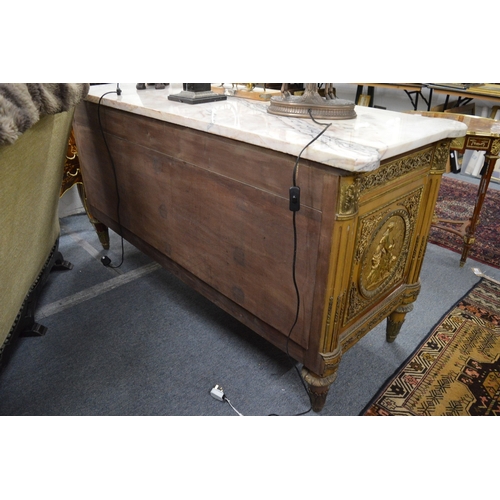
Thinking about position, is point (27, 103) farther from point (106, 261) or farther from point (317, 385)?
point (106, 261)

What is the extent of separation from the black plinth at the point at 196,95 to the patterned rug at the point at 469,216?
1597 mm

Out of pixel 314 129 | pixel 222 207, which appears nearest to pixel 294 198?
pixel 314 129

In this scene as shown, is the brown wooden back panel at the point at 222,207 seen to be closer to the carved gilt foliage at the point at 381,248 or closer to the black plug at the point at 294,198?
the black plug at the point at 294,198

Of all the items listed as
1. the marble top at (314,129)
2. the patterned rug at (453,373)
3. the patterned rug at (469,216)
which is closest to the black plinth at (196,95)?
the marble top at (314,129)

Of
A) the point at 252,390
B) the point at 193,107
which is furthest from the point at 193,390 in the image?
the point at 193,107

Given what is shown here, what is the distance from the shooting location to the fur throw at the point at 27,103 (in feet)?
2.73

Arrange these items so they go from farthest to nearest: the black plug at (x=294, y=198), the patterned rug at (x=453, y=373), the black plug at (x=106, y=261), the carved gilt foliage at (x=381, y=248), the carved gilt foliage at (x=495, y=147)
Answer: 1. the black plug at (x=106, y=261)
2. the carved gilt foliage at (x=495, y=147)
3. the patterned rug at (x=453, y=373)
4. the carved gilt foliage at (x=381, y=248)
5. the black plug at (x=294, y=198)

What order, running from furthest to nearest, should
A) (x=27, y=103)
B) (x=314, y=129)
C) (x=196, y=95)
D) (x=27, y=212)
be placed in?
(x=196, y=95)
(x=27, y=212)
(x=314, y=129)
(x=27, y=103)

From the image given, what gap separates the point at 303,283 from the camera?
3.50 feet

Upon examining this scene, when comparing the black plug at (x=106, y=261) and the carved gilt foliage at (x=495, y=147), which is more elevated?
the carved gilt foliage at (x=495, y=147)

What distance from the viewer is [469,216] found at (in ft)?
8.47

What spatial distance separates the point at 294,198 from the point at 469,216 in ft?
6.81

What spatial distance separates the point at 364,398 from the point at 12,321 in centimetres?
116

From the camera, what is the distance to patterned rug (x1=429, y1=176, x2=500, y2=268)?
7.36 feet
